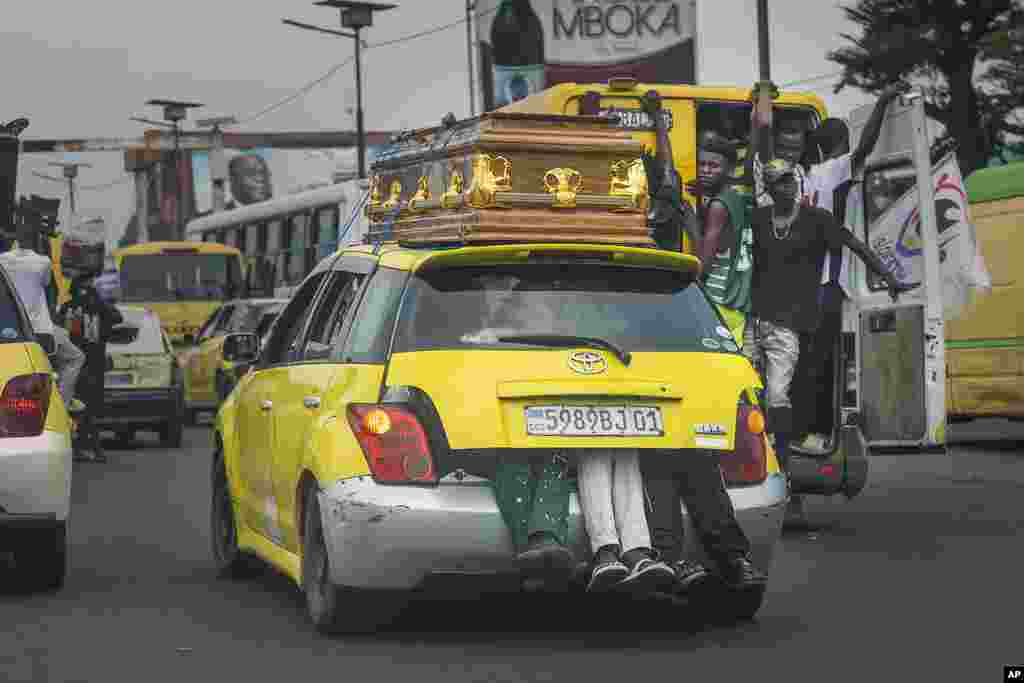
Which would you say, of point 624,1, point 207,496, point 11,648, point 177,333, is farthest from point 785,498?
point 624,1

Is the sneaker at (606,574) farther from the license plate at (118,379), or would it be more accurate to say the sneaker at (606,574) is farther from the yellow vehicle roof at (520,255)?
the license plate at (118,379)

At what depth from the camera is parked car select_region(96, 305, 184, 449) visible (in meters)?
24.0

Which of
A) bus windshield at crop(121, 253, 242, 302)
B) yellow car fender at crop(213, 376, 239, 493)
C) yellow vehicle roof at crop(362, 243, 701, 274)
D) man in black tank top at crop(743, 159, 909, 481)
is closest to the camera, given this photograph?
yellow vehicle roof at crop(362, 243, 701, 274)

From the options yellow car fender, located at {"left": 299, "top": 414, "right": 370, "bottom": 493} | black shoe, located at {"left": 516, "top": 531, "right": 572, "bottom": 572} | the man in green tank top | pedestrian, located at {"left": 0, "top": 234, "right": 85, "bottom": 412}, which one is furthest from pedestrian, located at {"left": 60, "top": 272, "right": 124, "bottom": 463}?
black shoe, located at {"left": 516, "top": 531, "right": 572, "bottom": 572}

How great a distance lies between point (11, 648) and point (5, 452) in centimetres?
154

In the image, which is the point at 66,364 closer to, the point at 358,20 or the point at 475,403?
the point at 475,403

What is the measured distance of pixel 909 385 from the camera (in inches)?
520

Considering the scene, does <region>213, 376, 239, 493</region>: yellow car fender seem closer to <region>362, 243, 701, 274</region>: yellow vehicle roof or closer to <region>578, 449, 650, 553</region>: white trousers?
<region>362, 243, 701, 274</region>: yellow vehicle roof

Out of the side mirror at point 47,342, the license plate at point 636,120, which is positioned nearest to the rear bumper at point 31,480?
the side mirror at point 47,342

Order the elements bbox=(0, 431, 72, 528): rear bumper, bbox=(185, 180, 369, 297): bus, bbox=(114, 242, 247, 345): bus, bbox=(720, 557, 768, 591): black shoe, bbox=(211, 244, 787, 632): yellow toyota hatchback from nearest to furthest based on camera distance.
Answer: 1. bbox=(211, 244, 787, 632): yellow toyota hatchback
2. bbox=(720, 557, 768, 591): black shoe
3. bbox=(0, 431, 72, 528): rear bumper
4. bbox=(185, 180, 369, 297): bus
5. bbox=(114, 242, 247, 345): bus

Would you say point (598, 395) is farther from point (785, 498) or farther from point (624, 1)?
point (624, 1)

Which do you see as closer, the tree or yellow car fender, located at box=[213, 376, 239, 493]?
yellow car fender, located at box=[213, 376, 239, 493]

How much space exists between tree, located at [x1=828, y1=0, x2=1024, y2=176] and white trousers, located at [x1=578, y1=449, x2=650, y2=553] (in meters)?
43.8

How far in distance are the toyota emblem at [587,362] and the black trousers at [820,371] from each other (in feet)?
16.1
